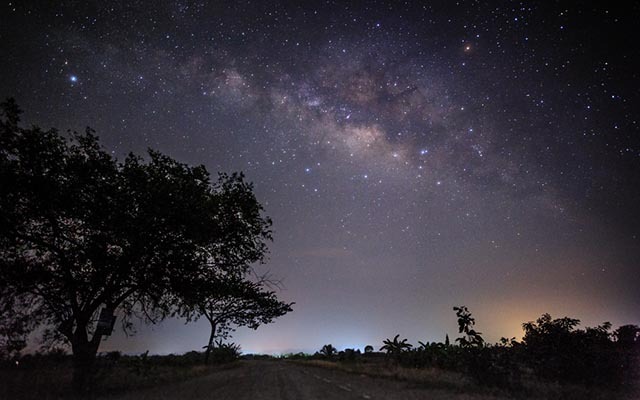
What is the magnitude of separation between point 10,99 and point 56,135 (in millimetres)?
1793

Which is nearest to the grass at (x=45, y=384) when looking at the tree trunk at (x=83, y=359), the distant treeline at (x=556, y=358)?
the tree trunk at (x=83, y=359)

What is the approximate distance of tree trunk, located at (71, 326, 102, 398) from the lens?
13391 millimetres

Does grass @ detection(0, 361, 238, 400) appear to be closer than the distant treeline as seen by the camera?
Yes

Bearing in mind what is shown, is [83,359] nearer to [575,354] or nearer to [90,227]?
[90,227]

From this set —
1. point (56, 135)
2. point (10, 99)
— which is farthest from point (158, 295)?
point (10, 99)

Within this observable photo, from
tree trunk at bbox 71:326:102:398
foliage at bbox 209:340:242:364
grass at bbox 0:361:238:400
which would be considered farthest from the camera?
foliage at bbox 209:340:242:364

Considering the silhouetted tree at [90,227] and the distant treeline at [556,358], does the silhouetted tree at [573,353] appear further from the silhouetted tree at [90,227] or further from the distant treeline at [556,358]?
the silhouetted tree at [90,227]

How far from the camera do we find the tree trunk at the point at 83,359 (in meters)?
13.4

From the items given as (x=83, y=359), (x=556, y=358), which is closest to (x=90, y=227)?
(x=83, y=359)

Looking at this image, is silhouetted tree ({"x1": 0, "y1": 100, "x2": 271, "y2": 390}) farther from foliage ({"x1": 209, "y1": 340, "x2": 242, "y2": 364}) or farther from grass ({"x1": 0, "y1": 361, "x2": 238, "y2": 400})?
foliage ({"x1": 209, "y1": 340, "x2": 242, "y2": 364})

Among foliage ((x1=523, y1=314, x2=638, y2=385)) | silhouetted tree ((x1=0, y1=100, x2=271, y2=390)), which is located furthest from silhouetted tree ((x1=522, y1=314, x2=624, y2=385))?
silhouetted tree ((x1=0, y1=100, x2=271, y2=390))

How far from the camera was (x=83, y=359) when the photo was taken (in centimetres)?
1436

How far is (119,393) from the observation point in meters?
13.1

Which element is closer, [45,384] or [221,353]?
[45,384]
